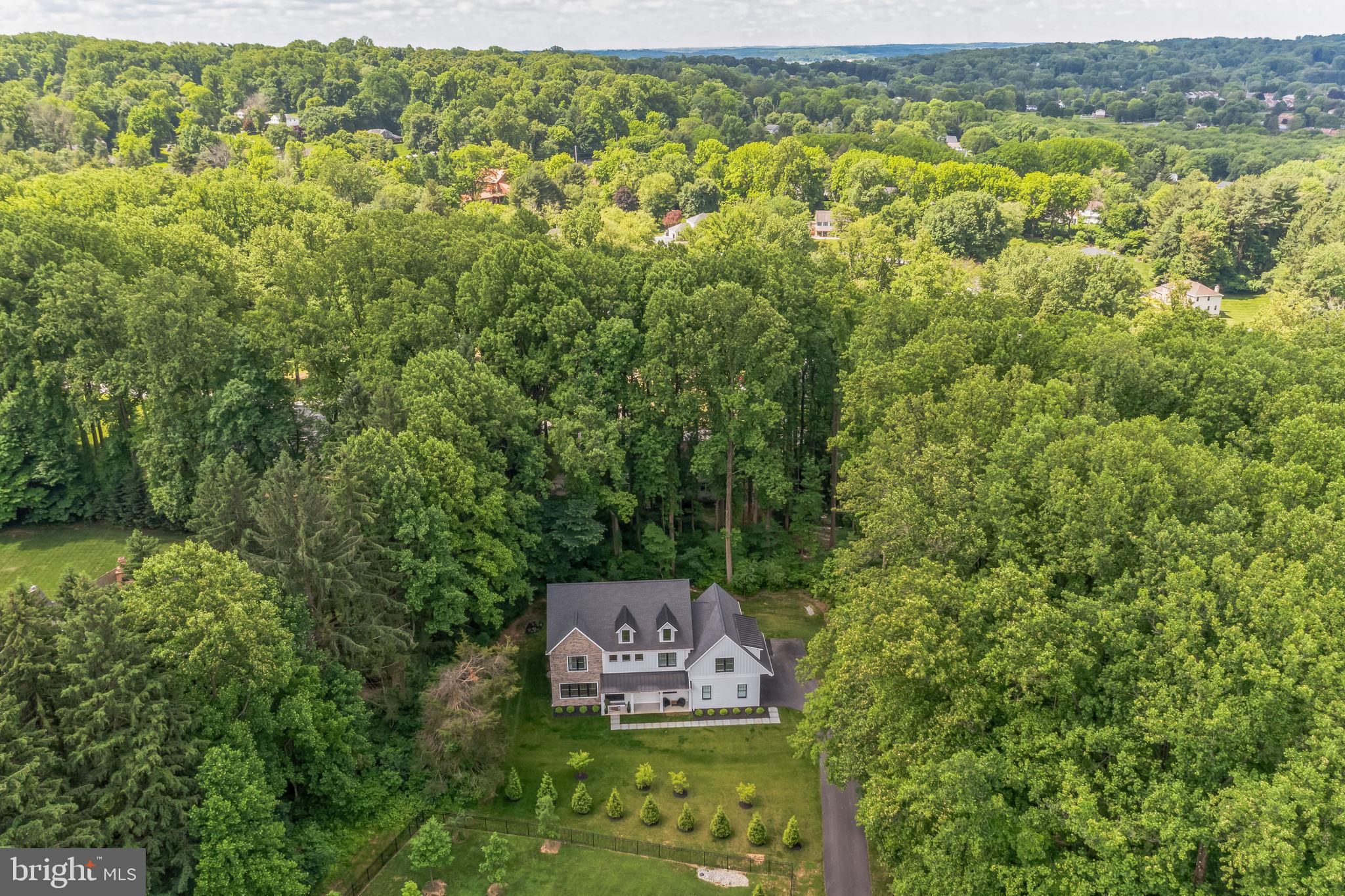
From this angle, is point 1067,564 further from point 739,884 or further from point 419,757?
point 419,757

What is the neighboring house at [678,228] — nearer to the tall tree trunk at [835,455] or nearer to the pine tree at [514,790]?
the tall tree trunk at [835,455]

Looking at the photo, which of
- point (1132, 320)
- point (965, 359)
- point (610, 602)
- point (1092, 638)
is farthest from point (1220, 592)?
point (1132, 320)

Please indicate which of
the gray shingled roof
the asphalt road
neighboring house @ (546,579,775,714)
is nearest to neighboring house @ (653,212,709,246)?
the gray shingled roof

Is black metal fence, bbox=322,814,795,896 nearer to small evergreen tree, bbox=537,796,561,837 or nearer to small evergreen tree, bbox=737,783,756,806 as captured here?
small evergreen tree, bbox=537,796,561,837

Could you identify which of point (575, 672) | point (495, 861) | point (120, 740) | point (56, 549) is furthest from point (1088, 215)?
point (120, 740)

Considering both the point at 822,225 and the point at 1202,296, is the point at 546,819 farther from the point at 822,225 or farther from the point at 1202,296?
the point at 822,225
